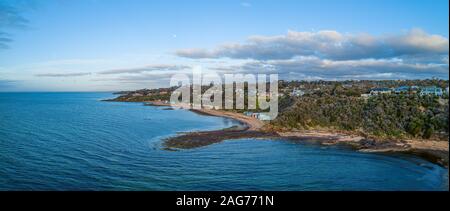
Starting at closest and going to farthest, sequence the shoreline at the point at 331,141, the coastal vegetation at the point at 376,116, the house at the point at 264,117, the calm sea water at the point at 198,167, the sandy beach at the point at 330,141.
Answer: the calm sea water at the point at 198,167
the shoreline at the point at 331,141
the sandy beach at the point at 330,141
the coastal vegetation at the point at 376,116
the house at the point at 264,117

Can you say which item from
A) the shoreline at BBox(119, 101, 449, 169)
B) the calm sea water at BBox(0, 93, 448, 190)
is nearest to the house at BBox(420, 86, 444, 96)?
the shoreline at BBox(119, 101, 449, 169)

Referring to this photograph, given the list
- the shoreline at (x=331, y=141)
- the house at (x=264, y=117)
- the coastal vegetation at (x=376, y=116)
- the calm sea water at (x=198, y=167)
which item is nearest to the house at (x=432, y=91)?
the coastal vegetation at (x=376, y=116)

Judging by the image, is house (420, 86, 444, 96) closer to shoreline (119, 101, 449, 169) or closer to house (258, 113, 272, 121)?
shoreline (119, 101, 449, 169)

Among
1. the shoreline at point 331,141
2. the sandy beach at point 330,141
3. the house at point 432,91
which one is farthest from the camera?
the house at point 432,91

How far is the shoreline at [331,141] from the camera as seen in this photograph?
84.0ft

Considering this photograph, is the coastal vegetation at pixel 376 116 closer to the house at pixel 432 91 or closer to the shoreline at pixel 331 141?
the house at pixel 432 91

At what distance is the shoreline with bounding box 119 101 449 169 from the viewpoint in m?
25.6

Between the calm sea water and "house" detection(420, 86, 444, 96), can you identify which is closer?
the calm sea water

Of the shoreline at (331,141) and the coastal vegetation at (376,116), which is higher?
the coastal vegetation at (376,116)

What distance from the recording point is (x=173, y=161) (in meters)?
22.5

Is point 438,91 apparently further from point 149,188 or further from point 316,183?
point 149,188

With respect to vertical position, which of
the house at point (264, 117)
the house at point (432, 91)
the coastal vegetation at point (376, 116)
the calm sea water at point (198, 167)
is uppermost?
the house at point (432, 91)
